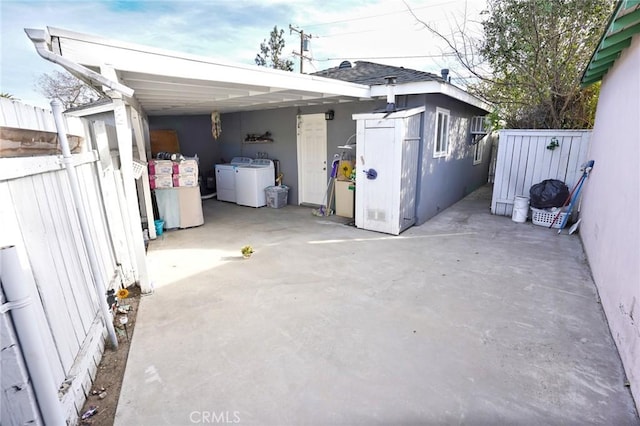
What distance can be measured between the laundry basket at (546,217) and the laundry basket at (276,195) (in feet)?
16.2

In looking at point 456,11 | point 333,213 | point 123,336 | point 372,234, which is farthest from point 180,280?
point 456,11

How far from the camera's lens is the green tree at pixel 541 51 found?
586 cm

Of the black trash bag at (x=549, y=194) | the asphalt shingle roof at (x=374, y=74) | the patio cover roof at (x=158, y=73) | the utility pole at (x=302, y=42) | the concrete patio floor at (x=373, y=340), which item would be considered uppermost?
the utility pole at (x=302, y=42)

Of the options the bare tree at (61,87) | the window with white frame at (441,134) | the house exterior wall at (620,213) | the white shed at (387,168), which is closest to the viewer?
the house exterior wall at (620,213)

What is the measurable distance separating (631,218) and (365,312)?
2.21m

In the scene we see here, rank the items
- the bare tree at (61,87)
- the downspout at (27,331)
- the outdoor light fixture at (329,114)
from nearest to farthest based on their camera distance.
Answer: the downspout at (27,331)
the outdoor light fixture at (329,114)
the bare tree at (61,87)

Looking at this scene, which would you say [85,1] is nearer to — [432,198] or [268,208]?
[268,208]

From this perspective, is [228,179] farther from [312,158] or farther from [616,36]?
[616,36]

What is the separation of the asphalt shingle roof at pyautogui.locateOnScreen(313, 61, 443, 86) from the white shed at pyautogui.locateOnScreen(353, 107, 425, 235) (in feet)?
2.55

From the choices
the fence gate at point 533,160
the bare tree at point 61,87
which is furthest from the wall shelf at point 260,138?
the bare tree at point 61,87

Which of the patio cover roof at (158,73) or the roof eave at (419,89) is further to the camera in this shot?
the roof eave at (419,89)

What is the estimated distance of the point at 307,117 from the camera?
6953 mm

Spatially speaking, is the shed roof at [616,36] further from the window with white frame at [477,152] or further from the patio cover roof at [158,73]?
the window with white frame at [477,152]

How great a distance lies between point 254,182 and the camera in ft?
23.2
